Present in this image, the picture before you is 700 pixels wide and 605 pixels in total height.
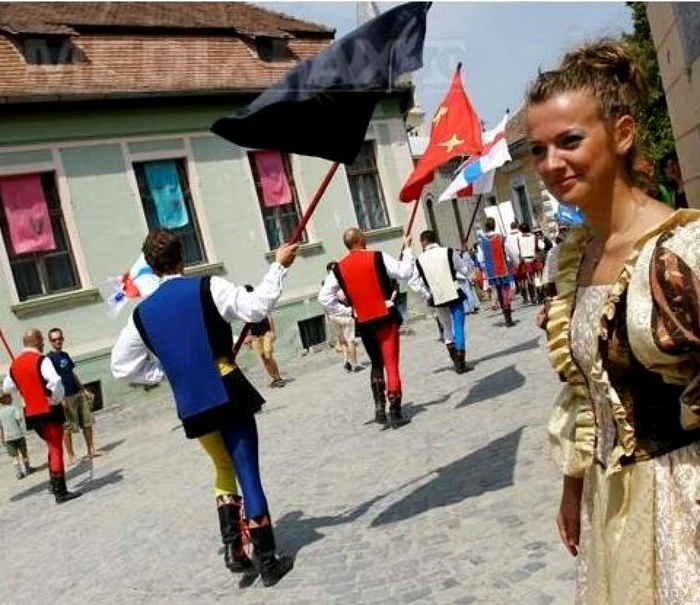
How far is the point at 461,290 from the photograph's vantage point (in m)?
9.58

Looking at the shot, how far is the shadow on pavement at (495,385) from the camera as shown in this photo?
7820 mm

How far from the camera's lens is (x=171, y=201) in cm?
1648

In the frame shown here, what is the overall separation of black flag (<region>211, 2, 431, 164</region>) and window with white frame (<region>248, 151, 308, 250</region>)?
13.1 meters

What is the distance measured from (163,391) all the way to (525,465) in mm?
11087

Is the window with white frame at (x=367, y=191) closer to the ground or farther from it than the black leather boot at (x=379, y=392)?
farther from it

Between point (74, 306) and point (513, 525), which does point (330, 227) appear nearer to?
point (74, 306)

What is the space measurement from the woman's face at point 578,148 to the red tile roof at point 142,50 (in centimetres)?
1417

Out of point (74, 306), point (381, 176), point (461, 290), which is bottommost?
point (461, 290)

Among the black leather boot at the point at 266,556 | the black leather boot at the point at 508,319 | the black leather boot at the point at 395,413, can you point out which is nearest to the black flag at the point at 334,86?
the black leather boot at the point at 266,556

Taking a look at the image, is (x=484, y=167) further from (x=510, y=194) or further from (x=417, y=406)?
(x=510, y=194)

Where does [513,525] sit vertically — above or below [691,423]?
below

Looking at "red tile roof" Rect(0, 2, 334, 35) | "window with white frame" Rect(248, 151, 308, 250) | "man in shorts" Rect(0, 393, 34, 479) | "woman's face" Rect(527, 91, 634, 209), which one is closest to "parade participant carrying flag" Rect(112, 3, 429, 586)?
"woman's face" Rect(527, 91, 634, 209)

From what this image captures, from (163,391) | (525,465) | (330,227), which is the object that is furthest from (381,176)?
(525,465)

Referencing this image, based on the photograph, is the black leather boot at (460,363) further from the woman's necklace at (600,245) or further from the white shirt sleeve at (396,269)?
the woman's necklace at (600,245)
